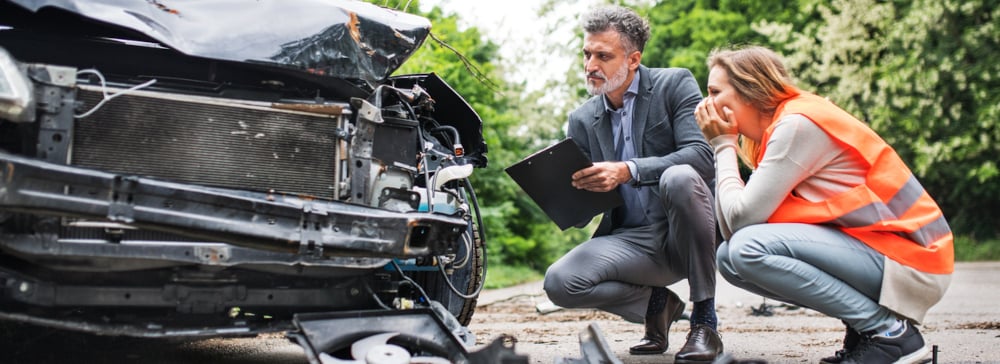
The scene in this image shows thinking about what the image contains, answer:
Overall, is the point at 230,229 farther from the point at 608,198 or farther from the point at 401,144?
the point at 608,198

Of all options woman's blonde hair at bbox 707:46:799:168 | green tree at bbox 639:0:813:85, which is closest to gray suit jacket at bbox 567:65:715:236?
woman's blonde hair at bbox 707:46:799:168

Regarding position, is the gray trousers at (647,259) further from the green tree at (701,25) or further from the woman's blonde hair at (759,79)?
the green tree at (701,25)

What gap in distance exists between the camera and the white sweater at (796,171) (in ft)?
10.9

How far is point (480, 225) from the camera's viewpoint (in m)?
4.23

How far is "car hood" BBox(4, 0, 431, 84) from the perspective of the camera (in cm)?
319

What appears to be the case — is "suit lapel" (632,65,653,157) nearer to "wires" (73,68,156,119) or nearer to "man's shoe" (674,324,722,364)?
"man's shoe" (674,324,722,364)

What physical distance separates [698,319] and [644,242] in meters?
0.47

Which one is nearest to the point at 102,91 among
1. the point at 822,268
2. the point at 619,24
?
the point at 619,24

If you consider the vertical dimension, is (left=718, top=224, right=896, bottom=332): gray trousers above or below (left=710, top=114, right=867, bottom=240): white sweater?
below

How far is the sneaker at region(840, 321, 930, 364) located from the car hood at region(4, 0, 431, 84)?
215 centimetres

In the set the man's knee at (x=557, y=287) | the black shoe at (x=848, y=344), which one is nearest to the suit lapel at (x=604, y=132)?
the man's knee at (x=557, y=287)

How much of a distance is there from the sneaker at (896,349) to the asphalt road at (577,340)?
619 millimetres

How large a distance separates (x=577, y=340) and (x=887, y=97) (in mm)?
14332

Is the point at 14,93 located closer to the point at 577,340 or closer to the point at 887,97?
the point at 577,340
